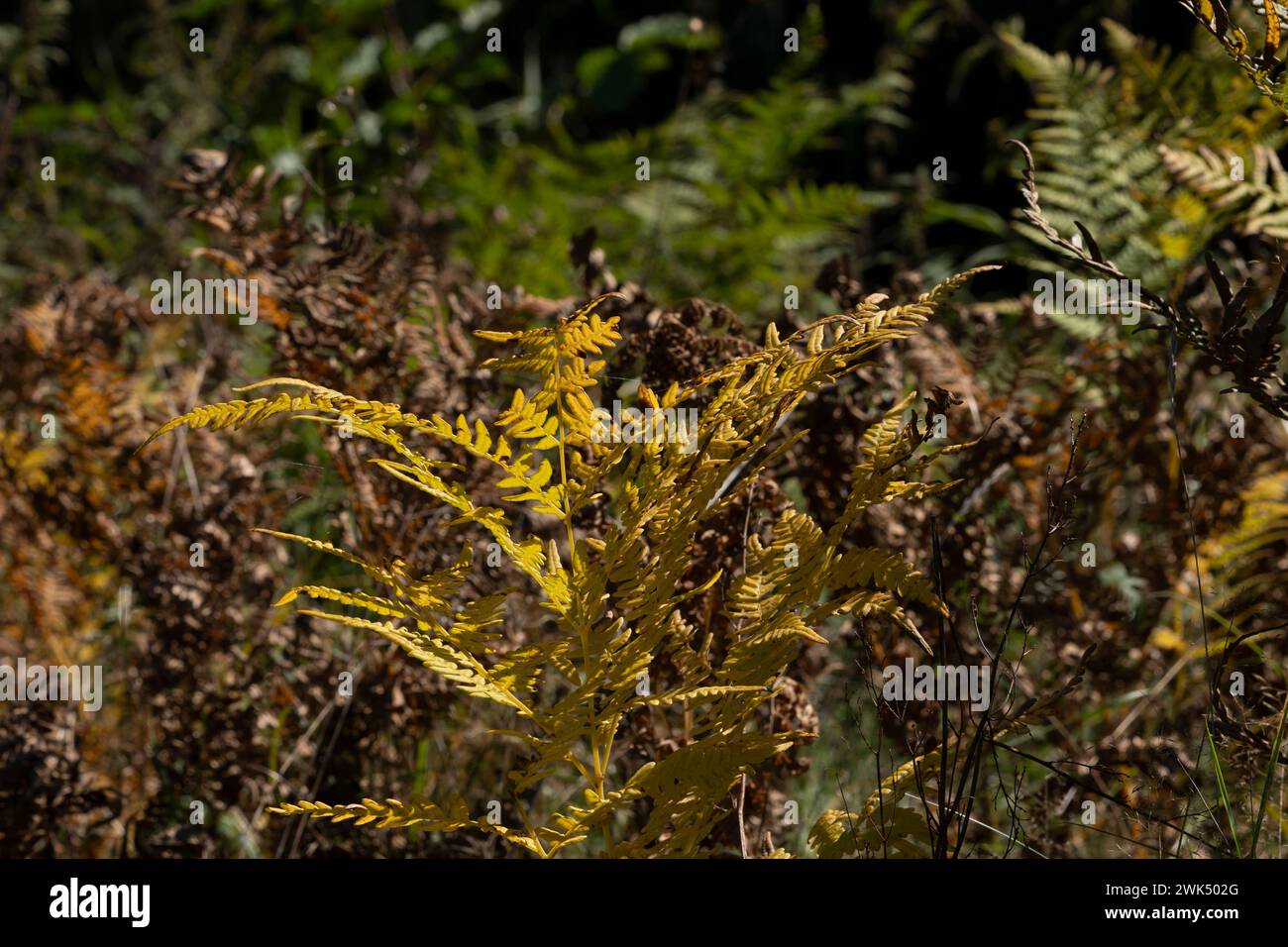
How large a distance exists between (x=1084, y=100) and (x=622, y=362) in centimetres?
184

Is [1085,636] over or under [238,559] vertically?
under

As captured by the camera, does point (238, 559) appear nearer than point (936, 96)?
Yes

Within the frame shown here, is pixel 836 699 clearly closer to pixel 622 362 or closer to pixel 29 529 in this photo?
pixel 622 362

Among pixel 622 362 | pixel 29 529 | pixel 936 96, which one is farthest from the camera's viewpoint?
pixel 936 96

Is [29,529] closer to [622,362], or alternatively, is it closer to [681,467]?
[622,362]

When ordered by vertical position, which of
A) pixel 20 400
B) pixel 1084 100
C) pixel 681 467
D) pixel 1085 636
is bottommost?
pixel 1085 636

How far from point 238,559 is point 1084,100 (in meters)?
2.50
